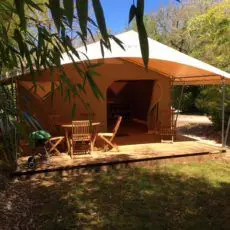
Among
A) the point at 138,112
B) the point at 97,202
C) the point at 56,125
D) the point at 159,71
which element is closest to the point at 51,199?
the point at 97,202

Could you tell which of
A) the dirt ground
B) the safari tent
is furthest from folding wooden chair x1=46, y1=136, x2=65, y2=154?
the dirt ground

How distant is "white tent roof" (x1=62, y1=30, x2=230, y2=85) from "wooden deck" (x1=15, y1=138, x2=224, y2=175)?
6.28 ft

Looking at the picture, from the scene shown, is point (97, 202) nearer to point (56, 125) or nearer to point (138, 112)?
point (56, 125)

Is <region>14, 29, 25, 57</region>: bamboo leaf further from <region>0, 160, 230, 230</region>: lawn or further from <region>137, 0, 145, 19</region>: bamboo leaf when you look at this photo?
<region>0, 160, 230, 230</region>: lawn

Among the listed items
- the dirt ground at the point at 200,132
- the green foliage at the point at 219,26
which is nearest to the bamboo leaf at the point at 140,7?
the green foliage at the point at 219,26

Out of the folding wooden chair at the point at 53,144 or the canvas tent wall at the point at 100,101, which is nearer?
the folding wooden chair at the point at 53,144

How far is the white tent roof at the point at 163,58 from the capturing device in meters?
7.18

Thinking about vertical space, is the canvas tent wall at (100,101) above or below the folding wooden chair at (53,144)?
above

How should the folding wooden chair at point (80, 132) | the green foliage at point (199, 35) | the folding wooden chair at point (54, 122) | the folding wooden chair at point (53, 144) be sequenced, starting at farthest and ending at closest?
the green foliage at point (199, 35) < the folding wooden chair at point (54, 122) < the folding wooden chair at point (53, 144) < the folding wooden chair at point (80, 132)

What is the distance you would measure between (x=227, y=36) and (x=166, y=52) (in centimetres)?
240

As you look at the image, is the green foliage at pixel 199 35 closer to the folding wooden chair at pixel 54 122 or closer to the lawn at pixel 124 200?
the lawn at pixel 124 200

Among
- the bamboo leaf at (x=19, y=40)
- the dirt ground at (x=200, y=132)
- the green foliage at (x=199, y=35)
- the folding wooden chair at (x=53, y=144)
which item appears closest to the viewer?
the bamboo leaf at (x=19, y=40)

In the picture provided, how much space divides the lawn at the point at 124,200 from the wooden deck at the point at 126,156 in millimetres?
256

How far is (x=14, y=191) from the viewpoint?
18.3 ft
